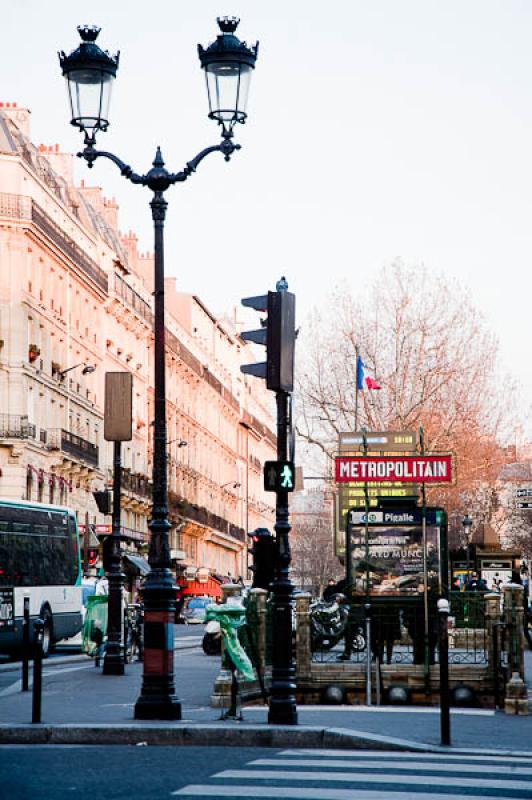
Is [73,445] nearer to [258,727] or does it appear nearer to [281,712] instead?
[281,712]

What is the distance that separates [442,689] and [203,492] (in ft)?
302

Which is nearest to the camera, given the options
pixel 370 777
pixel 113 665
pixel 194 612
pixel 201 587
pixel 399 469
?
pixel 370 777

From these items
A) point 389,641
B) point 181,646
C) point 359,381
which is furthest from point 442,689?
point 359,381

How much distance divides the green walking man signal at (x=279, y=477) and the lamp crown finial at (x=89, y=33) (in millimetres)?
4332

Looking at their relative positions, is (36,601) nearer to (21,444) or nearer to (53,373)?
(21,444)

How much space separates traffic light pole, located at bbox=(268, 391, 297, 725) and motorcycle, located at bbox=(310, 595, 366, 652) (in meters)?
4.92

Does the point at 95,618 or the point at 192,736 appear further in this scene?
the point at 95,618

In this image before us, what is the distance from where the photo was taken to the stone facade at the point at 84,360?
6009 centimetres

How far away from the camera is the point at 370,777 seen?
11.0 meters

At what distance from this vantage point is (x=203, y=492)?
105312 mm

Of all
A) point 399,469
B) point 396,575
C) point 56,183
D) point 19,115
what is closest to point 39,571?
point 396,575

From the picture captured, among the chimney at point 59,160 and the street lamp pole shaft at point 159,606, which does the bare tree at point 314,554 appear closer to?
the chimney at point 59,160

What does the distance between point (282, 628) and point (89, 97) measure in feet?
17.2

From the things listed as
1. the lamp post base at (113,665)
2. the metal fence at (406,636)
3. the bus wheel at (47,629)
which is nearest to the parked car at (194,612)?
the bus wheel at (47,629)
